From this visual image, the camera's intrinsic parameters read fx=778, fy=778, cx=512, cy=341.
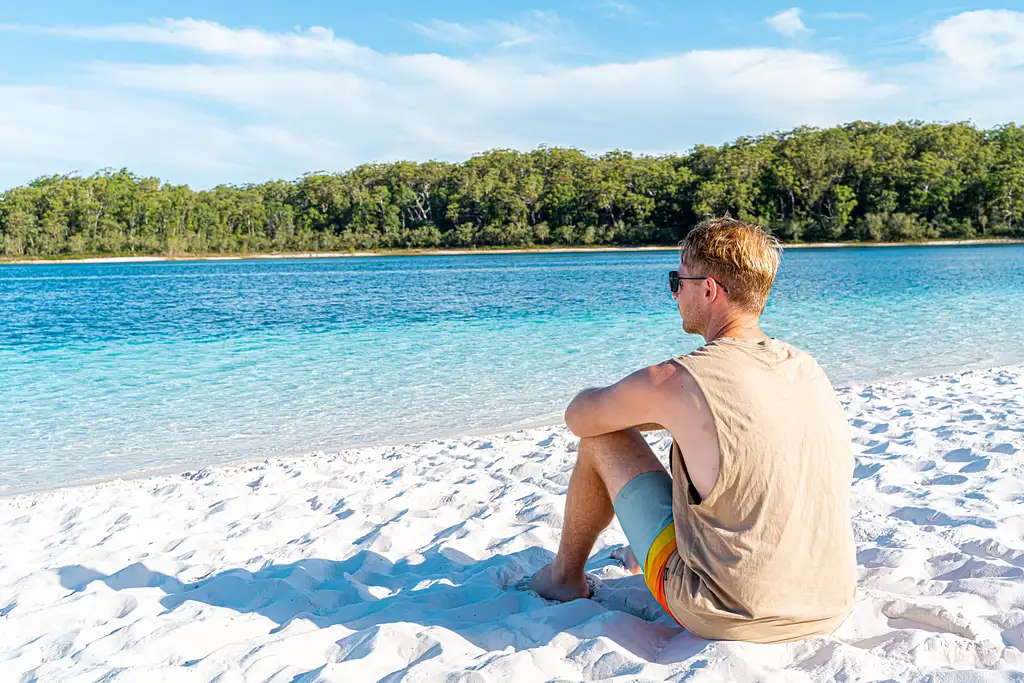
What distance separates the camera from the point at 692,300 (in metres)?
1.96

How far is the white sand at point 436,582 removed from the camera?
197 cm

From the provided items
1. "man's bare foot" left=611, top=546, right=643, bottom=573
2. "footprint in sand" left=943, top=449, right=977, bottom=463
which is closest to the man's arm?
"man's bare foot" left=611, top=546, right=643, bottom=573

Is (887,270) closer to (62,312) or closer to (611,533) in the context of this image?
(62,312)

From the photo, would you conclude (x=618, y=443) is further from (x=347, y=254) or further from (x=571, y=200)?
(x=347, y=254)

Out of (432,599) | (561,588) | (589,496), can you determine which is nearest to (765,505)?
(589,496)

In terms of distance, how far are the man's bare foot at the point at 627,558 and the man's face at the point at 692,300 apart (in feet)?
3.50

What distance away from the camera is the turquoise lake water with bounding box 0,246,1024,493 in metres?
6.73

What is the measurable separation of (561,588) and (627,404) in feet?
2.86

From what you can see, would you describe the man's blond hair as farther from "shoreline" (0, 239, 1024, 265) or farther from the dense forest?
"shoreline" (0, 239, 1024, 265)

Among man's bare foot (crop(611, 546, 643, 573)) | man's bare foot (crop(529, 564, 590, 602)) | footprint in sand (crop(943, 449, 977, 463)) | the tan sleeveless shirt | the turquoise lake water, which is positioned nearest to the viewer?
the tan sleeveless shirt

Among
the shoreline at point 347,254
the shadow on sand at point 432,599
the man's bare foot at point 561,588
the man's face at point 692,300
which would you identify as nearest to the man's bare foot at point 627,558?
the shadow on sand at point 432,599

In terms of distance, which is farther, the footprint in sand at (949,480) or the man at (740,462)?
the footprint in sand at (949,480)

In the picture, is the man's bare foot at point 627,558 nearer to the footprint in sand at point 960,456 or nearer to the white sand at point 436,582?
the white sand at point 436,582

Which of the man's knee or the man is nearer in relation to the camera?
the man
